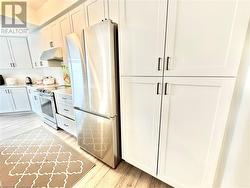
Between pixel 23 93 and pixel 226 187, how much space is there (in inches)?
205

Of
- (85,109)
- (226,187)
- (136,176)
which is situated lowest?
(136,176)

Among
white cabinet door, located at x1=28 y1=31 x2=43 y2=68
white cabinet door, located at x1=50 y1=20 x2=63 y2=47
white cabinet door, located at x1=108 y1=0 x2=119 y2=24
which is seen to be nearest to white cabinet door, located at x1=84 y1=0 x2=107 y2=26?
white cabinet door, located at x1=108 y1=0 x2=119 y2=24

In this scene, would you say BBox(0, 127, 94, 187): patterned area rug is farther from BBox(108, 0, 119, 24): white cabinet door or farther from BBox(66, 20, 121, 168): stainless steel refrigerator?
BBox(108, 0, 119, 24): white cabinet door

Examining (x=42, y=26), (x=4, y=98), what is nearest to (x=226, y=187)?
(x=42, y=26)

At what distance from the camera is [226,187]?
1007 mm

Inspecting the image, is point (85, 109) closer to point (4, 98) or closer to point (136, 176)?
point (136, 176)

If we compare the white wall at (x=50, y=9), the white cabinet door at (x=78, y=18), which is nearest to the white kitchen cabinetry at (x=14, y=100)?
the white wall at (x=50, y=9)

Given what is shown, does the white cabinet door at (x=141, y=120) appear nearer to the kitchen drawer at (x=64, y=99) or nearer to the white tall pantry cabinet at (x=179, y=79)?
the white tall pantry cabinet at (x=179, y=79)

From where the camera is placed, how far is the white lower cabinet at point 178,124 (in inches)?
36.3

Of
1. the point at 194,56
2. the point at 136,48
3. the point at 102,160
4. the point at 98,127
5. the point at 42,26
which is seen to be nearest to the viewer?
the point at 194,56

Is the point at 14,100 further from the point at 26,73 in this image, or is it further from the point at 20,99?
the point at 26,73

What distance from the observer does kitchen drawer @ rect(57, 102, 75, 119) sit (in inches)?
87.8

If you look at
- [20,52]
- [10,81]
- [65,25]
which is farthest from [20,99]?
[65,25]

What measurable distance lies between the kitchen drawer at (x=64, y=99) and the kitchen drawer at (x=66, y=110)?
0.20 ft
